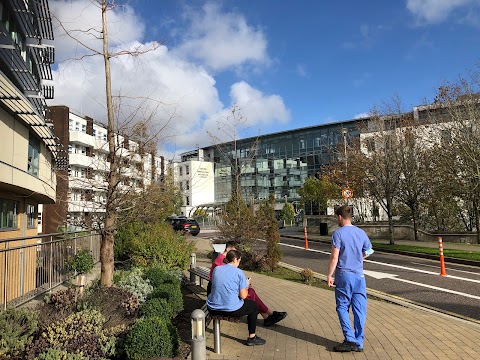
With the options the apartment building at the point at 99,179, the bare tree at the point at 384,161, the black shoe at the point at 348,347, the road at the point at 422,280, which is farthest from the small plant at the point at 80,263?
the bare tree at the point at 384,161

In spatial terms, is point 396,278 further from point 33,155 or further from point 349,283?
point 33,155

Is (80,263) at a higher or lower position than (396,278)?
higher

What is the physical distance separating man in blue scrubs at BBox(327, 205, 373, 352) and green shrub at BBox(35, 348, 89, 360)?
116 inches

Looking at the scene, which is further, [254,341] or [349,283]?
[254,341]

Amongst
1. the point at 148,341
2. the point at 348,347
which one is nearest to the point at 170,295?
the point at 148,341

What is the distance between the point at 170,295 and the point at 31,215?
42.2 ft

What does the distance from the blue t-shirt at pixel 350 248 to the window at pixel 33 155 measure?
1197 cm

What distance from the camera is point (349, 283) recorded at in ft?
16.7

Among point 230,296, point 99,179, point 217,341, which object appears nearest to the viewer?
point 217,341

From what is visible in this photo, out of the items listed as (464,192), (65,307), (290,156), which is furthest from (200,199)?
(65,307)

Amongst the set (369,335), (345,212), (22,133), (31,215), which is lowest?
(369,335)

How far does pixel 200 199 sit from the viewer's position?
8162 centimetres

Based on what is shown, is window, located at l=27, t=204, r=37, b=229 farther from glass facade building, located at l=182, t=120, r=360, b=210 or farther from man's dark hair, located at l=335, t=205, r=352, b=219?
glass facade building, located at l=182, t=120, r=360, b=210

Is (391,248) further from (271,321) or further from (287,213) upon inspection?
(287,213)
